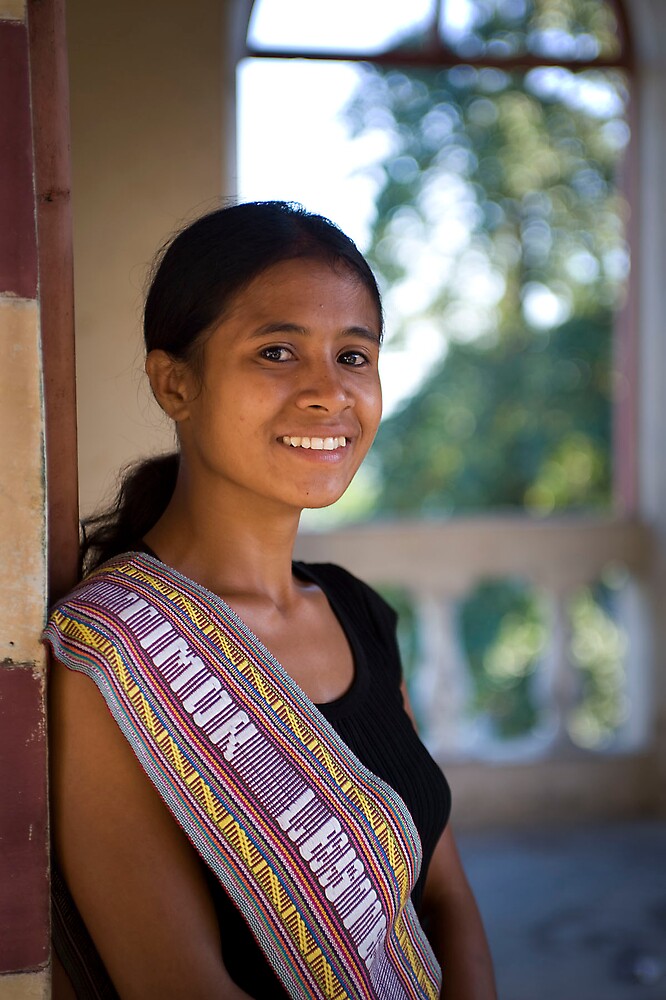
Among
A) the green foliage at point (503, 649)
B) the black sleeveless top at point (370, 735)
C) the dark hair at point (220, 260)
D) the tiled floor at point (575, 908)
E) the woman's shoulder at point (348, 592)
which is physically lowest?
the green foliage at point (503, 649)

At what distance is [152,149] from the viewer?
253cm

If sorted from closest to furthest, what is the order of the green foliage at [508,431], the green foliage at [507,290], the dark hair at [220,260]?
1. the dark hair at [220,260]
2. the green foliage at [507,290]
3. the green foliage at [508,431]

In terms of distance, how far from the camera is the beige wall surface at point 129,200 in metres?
2.41

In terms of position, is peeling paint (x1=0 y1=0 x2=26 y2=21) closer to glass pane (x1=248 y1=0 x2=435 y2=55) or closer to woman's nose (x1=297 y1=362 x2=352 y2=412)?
woman's nose (x1=297 y1=362 x2=352 y2=412)

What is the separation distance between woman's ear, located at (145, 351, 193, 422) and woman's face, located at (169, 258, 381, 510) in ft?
0.04

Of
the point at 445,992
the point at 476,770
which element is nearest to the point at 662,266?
the point at 476,770

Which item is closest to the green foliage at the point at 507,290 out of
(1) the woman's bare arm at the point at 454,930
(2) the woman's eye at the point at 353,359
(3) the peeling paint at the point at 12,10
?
(1) the woman's bare arm at the point at 454,930

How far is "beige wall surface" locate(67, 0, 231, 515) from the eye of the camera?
241 centimetres

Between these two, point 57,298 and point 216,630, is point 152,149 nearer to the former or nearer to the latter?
point 57,298

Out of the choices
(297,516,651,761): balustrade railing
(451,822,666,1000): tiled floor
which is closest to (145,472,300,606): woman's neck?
(451,822,666,1000): tiled floor

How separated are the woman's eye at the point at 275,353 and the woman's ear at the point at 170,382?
112mm

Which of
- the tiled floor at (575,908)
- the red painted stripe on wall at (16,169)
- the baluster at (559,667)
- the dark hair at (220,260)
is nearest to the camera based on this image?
the red painted stripe on wall at (16,169)

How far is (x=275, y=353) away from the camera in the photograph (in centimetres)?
130

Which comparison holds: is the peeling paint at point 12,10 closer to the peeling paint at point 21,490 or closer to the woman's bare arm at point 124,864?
the peeling paint at point 21,490
